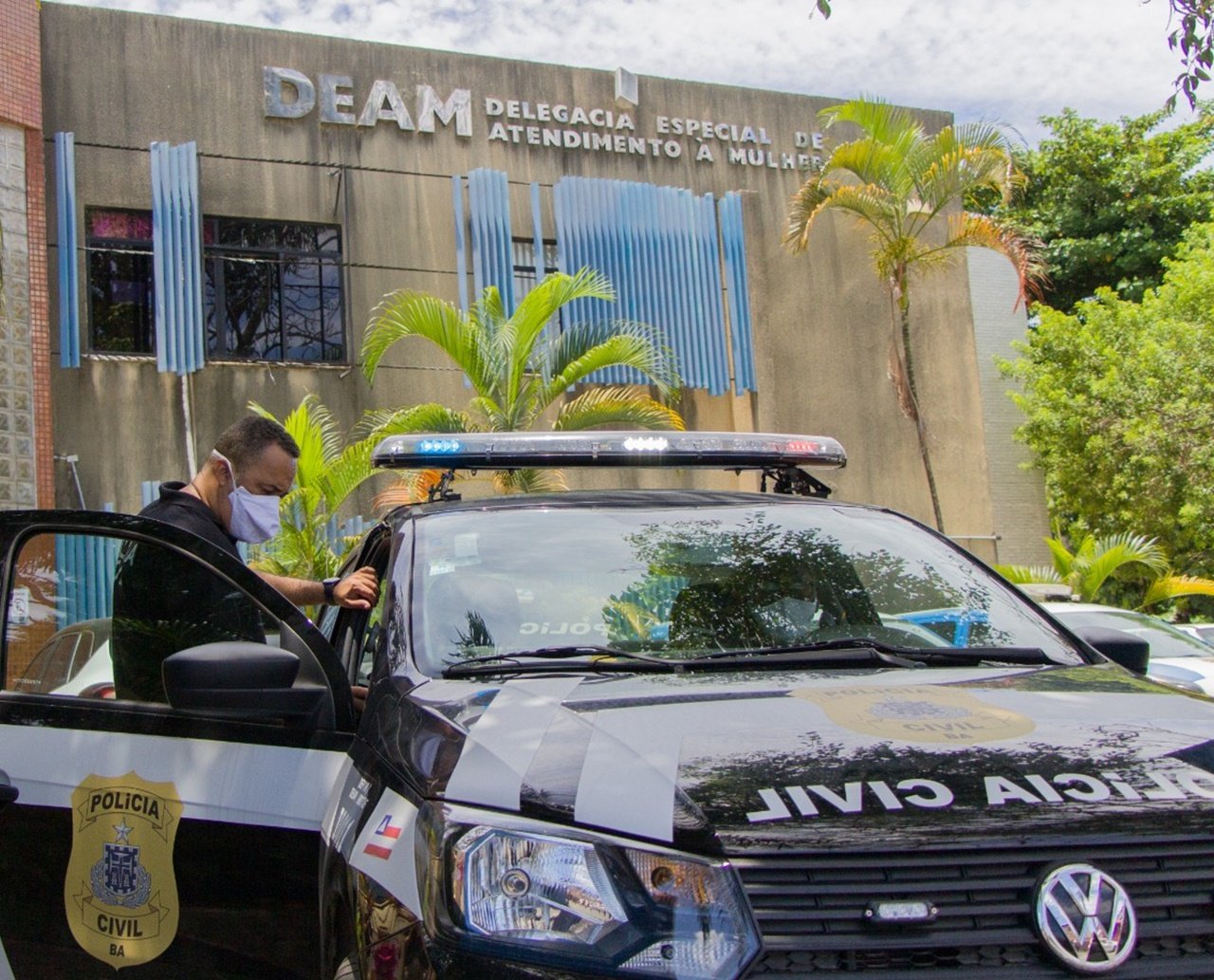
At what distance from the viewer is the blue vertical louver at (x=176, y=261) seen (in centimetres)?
1427

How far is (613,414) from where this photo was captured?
12359 mm

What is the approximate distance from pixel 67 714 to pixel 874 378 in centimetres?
1624

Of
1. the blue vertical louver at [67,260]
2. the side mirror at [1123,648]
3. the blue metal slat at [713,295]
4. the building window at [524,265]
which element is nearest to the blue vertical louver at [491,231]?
the building window at [524,265]

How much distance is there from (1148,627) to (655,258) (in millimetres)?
8249

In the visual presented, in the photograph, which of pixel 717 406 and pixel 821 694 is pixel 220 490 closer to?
pixel 821 694

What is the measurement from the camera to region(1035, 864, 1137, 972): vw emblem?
1896 mm

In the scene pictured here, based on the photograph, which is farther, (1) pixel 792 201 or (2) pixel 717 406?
(2) pixel 717 406

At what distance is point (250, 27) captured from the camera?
1539 cm

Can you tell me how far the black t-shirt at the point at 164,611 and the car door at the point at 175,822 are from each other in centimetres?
16

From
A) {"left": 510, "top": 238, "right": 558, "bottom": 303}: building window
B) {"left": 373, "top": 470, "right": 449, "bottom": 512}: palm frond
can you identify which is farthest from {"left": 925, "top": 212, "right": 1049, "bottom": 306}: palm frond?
{"left": 373, "top": 470, "right": 449, "bottom": 512}: palm frond

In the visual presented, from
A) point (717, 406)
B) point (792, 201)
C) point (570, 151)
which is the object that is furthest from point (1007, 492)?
point (570, 151)

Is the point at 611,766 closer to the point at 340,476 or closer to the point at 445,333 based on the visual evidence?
the point at 340,476

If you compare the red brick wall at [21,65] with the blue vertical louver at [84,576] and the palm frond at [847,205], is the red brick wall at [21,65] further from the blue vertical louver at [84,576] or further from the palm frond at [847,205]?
the blue vertical louver at [84,576]

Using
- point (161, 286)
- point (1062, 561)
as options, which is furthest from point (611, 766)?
point (1062, 561)
